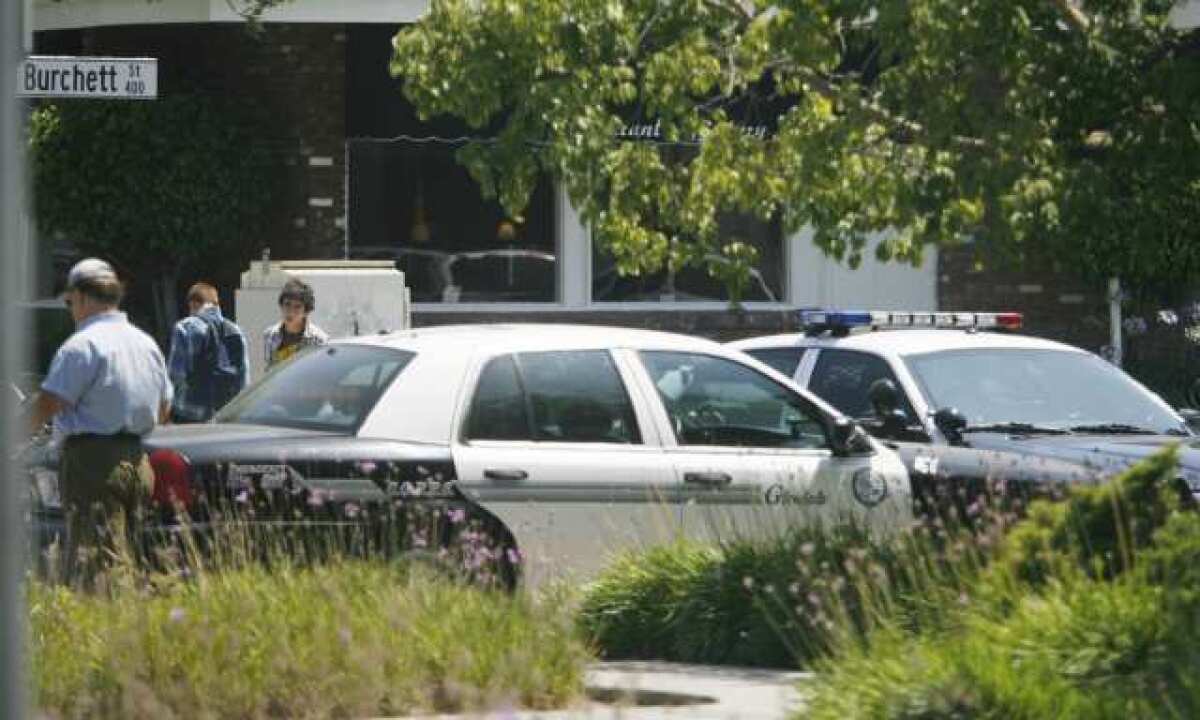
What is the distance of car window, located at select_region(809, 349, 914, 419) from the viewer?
540 inches

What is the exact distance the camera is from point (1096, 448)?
12328 millimetres

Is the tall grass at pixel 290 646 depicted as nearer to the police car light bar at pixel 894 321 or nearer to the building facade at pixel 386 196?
the police car light bar at pixel 894 321

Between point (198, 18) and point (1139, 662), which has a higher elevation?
point (198, 18)

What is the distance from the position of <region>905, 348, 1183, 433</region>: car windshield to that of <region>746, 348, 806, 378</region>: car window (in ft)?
2.86


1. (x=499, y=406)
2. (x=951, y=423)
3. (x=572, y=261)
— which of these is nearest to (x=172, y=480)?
(x=499, y=406)

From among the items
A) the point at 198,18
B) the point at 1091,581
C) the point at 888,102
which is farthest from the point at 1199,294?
the point at 1091,581

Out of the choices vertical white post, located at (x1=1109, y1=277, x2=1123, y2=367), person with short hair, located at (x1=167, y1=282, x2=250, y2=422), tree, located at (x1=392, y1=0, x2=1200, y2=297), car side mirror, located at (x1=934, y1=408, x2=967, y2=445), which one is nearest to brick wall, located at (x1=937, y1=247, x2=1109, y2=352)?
vertical white post, located at (x1=1109, y1=277, x2=1123, y2=367)

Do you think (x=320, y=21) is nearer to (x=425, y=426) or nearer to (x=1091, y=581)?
(x=425, y=426)

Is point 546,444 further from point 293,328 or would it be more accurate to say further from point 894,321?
point 293,328

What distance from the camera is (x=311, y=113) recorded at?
981 inches

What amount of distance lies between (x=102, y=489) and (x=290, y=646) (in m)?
2.40

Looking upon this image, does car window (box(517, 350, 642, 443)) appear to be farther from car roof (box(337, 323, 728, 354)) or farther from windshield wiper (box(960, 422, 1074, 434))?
windshield wiper (box(960, 422, 1074, 434))

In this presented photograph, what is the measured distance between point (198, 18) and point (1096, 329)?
9450mm

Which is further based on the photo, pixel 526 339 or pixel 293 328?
pixel 293 328
